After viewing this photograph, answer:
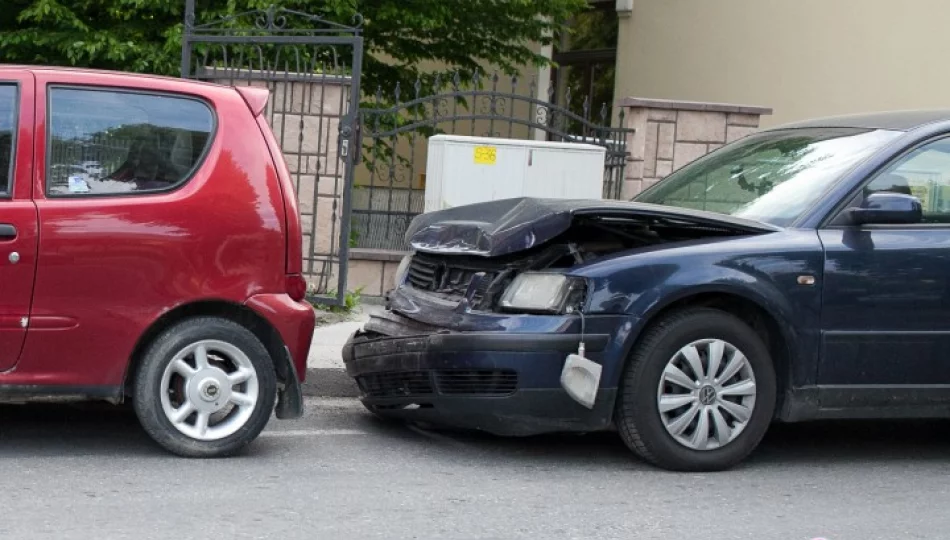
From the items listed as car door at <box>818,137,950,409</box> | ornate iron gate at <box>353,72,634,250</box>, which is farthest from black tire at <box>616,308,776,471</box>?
ornate iron gate at <box>353,72,634,250</box>

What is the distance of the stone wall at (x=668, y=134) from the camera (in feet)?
38.4

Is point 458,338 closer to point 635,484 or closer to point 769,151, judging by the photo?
point 635,484

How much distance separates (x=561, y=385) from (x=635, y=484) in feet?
1.69

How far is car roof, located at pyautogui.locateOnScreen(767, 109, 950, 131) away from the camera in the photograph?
6910 millimetres

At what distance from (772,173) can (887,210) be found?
804 millimetres

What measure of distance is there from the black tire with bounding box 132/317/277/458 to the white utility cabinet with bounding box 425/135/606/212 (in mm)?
4696

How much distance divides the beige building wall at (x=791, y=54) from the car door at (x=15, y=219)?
10771 millimetres

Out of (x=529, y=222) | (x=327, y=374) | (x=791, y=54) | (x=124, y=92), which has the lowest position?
(x=327, y=374)

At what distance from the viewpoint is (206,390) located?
240 inches

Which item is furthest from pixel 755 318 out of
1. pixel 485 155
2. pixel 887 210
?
pixel 485 155

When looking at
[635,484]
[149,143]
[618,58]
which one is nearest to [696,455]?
[635,484]

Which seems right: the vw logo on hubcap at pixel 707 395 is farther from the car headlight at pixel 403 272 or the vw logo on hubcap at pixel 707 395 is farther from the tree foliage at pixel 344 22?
the tree foliage at pixel 344 22

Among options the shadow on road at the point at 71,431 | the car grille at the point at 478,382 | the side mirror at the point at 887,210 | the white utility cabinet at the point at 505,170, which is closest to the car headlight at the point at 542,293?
the car grille at the point at 478,382

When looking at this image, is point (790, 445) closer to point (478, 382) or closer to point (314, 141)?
point (478, 382)
